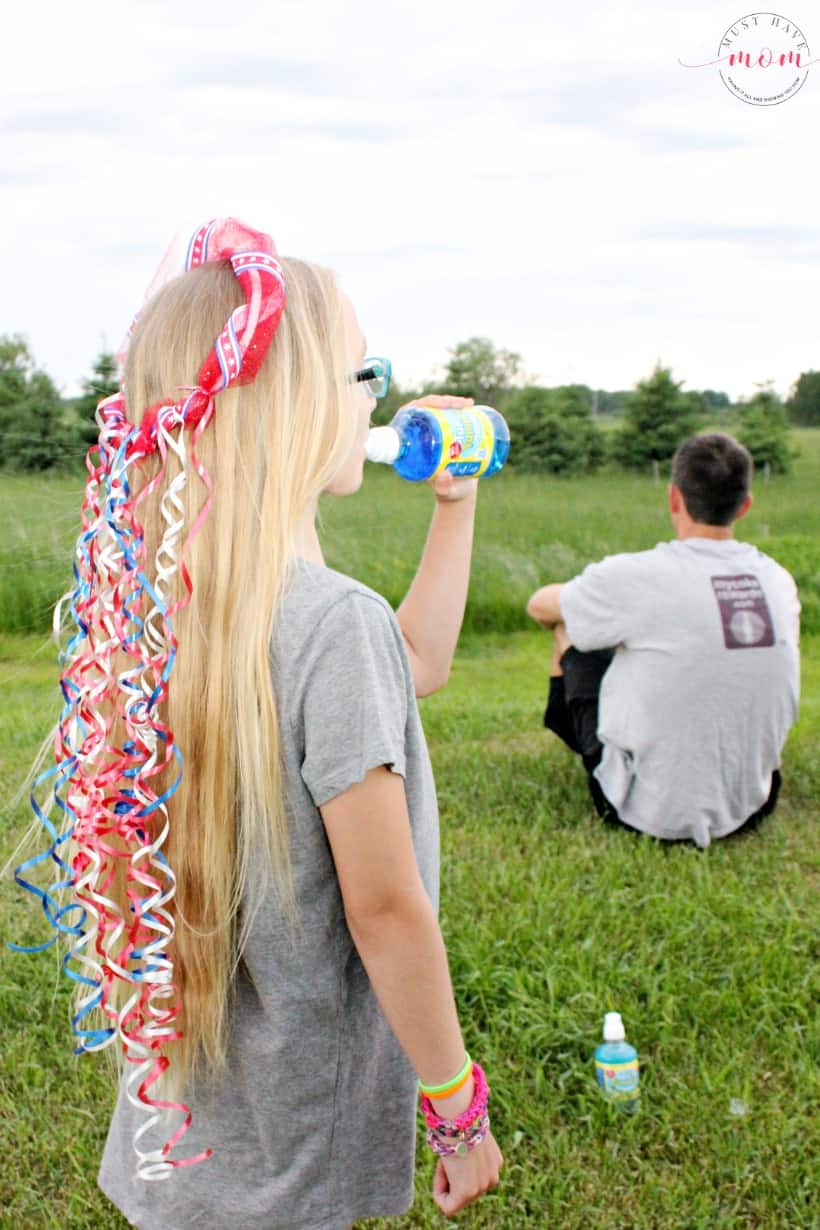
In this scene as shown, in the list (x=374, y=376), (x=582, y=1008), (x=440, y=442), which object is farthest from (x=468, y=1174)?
(x=582, y=1008)

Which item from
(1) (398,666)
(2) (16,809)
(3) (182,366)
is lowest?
(2) (16,809)

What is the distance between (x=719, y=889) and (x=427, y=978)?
279cm

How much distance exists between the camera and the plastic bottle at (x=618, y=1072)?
3.10 metres

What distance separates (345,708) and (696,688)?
3.44 m

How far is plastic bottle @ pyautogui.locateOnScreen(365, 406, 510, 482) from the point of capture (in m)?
2.26

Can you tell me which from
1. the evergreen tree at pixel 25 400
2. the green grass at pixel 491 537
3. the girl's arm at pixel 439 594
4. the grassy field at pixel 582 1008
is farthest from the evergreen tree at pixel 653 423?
the girl's arm at pixel 439 594

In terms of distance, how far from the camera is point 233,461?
1.58 metres

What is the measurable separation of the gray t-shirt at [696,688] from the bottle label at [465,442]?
8.59ft

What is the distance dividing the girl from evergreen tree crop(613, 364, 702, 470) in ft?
62.2

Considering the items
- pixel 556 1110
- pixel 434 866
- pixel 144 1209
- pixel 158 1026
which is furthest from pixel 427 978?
pixel 556 1110

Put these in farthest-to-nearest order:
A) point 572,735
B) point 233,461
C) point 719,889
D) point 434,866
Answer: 1. point 572,735
2. point 719,889
3. point 434,866
4. point 233,461

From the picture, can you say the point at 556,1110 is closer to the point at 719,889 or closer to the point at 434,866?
the point at 719,889

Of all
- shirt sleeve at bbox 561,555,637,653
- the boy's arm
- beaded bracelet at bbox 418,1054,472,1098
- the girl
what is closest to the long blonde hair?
the girl

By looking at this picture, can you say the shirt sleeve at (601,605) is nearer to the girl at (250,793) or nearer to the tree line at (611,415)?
the girl at (250,793)
